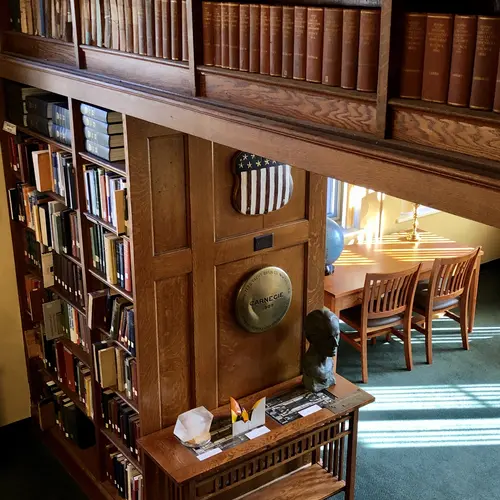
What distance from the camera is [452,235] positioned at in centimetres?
658

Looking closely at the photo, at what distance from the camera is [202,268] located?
3.07m

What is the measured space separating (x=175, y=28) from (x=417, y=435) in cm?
320

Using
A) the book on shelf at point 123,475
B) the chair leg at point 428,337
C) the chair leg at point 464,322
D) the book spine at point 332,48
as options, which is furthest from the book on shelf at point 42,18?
the chair leg at point 464,322

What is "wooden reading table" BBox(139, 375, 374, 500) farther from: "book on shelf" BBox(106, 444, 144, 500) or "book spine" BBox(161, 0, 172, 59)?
"book spine" BBox(161, 0, 172, 59)

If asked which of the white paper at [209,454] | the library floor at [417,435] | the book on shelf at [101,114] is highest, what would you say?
the book on shelf at [101,114]

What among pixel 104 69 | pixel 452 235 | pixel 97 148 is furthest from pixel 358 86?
pixel 452 235

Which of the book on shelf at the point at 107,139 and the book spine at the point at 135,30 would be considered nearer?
the book spine at the point at 135,30

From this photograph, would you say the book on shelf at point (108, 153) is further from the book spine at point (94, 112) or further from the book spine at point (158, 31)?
the book spine at point (158, 31)

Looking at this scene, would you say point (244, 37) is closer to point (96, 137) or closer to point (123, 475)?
point (96, 137)

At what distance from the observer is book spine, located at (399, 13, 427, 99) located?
57.0 inches

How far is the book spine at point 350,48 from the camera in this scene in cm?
159

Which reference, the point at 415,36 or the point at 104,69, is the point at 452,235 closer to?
the point at 104,69

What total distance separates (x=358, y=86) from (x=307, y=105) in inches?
7.2

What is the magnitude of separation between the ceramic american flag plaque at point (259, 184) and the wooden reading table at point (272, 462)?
100cm
